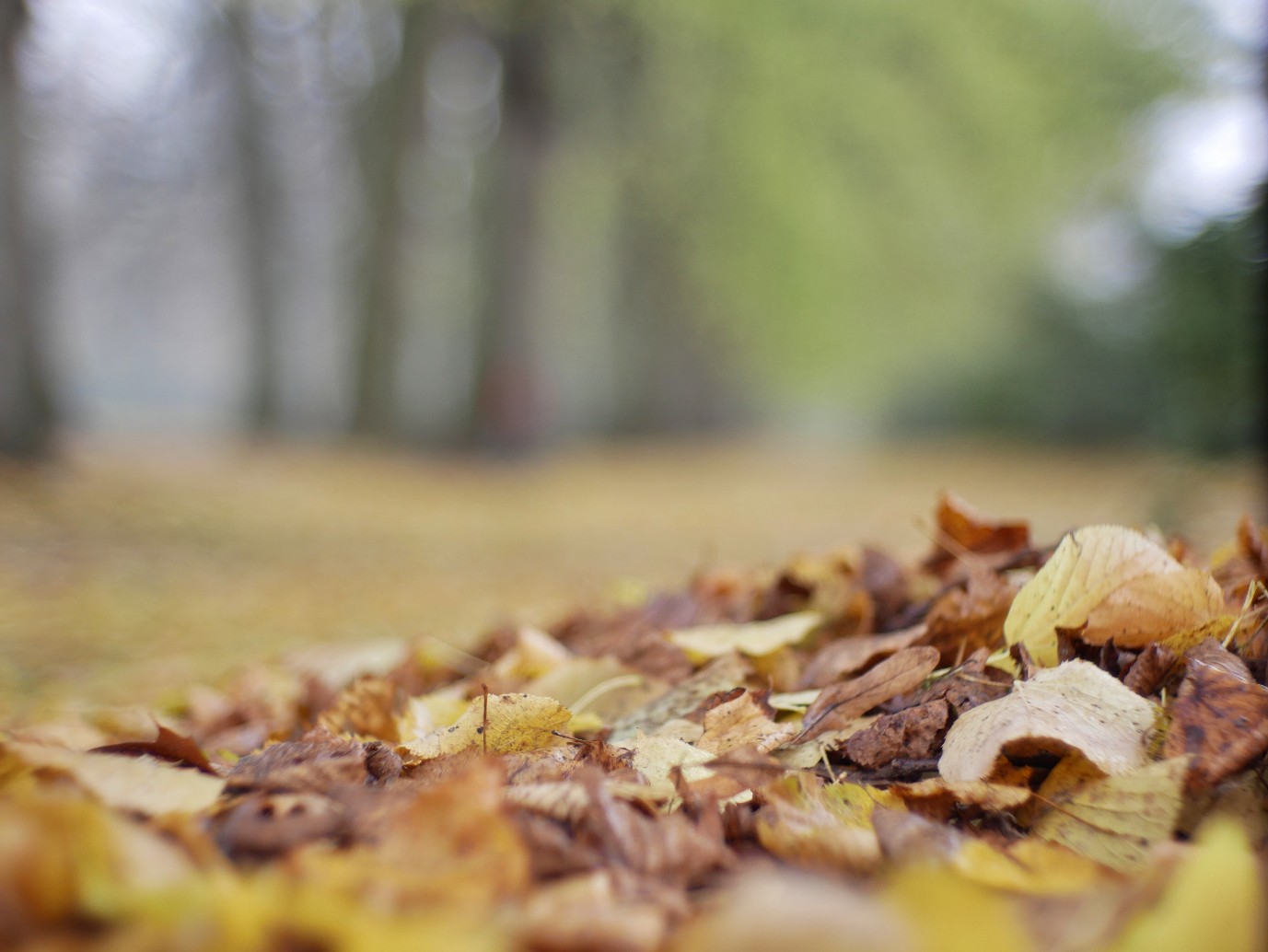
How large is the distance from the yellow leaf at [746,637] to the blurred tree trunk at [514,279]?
24.5 ft

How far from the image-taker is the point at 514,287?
28.5 ft

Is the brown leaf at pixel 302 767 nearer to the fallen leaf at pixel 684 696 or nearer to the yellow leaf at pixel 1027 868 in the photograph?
the fallen leaf at pixel 684 696

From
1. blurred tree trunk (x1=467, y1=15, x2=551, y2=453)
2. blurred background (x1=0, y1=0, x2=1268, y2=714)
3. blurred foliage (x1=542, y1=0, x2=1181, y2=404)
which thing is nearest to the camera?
blurred background (x1=0, y1=0, x2=1268, y2=714)

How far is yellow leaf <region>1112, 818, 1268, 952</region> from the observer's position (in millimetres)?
516

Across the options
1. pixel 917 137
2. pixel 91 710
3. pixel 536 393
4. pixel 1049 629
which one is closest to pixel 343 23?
pixel 536 393

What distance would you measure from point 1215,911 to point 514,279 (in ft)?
27.9

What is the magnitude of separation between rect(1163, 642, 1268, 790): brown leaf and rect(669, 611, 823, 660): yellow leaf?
533 millimetres

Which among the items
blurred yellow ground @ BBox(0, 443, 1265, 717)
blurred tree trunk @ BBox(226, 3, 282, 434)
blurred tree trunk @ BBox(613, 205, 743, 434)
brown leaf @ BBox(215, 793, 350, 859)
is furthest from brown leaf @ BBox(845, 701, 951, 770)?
blurred tree trunk @ BBox(613, 205, 743, 434)

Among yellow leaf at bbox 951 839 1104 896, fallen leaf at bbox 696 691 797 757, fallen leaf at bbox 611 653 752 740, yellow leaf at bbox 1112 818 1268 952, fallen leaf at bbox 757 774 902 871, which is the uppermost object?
yellow leaf at bbox 1112 818 1268 952

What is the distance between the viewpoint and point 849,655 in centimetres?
123

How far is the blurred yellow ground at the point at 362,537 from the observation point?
3.15m

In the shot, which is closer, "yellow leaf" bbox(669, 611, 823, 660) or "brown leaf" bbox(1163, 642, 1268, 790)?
"brown leaf" bbox(1163, 642, 1268, 790)

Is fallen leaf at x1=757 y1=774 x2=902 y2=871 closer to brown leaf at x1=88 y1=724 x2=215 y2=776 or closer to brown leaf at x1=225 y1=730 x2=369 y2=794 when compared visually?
brown leaf at x1=225 y1=730 x2=369 y2=794

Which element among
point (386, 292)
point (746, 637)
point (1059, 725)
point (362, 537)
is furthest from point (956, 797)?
point (386, 292)
